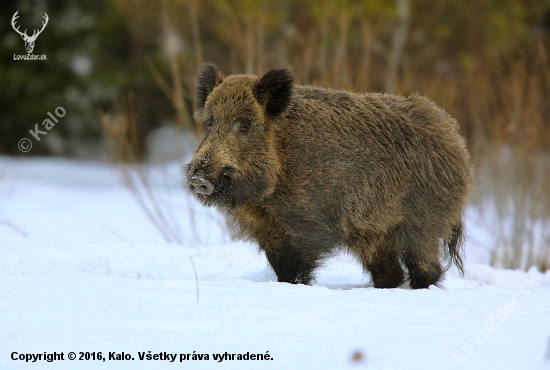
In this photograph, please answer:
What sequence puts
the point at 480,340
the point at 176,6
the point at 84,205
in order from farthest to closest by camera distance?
1. the point at 176,6
2. the point at 84,205
3. the point at 480,340

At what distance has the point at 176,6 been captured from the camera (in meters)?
20.2

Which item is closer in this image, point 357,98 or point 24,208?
point 357,98

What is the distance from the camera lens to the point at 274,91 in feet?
15.8

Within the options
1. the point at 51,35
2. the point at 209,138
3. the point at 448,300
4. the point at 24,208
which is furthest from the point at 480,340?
the point at 51,35

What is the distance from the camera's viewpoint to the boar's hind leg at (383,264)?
522 cm

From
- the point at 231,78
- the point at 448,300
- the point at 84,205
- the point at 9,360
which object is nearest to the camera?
the point at 9,360

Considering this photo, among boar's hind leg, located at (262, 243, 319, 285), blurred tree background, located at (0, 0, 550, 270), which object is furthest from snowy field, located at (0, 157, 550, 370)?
blurred tree background, located at (0, 0, 550, 270)

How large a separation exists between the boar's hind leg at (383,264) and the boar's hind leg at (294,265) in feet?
1.59

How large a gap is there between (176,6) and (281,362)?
724 inches

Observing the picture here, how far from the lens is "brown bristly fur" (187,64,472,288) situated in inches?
186

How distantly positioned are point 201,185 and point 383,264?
1.76 meters

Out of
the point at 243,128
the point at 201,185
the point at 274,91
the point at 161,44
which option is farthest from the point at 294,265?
the point at 161,44

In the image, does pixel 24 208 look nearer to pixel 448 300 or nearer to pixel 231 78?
pixel 231 78

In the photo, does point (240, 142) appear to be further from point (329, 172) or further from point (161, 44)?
point (161, 44)
